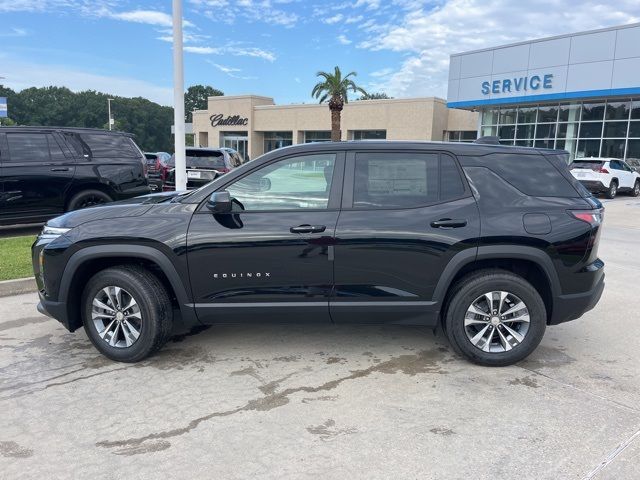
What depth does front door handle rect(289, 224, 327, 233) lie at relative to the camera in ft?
12.7

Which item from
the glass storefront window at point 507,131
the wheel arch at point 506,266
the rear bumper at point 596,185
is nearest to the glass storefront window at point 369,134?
the glass storefront window at point 507,131

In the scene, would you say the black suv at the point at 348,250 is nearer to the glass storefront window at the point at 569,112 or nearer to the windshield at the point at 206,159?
the windshield at the point at 206,159

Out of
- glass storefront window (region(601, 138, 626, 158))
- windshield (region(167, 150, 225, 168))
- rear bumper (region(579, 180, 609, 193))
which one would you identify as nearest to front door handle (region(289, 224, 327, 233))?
windshield (region(167, 150, 225, 168))

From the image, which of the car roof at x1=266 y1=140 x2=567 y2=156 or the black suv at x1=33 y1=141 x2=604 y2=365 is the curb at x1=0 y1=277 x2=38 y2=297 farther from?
the car roof at x1=266 y1=140 x2=567 y2=156

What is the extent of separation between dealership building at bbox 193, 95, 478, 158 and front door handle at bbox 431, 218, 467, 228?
2980cm

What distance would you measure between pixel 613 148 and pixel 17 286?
27846 mm

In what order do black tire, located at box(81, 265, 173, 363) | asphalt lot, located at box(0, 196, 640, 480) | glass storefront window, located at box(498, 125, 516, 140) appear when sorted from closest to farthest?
asphalt lot, located at box(0, 196, 640, 480) → black tire, located at box(81, 265, 173, 363) → glass storefront window, located at box(498, 125, 516, 140)

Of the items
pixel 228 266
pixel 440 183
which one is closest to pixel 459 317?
pixel 440 183

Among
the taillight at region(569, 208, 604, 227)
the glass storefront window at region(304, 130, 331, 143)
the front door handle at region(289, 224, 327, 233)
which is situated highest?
the glass storefront window at region(304, 130, 331, 143)

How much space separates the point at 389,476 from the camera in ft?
8.87

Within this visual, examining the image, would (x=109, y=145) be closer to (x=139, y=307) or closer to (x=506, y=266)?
(x=139, y=307)

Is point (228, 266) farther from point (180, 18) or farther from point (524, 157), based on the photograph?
point (180, 18)

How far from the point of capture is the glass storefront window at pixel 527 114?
1179 inches

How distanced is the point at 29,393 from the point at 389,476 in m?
2.61
